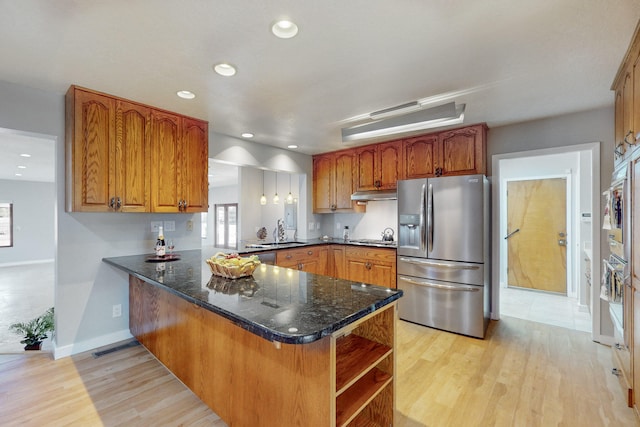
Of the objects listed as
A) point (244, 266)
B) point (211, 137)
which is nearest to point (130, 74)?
point (211, 137)

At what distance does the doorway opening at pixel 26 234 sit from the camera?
151 inches

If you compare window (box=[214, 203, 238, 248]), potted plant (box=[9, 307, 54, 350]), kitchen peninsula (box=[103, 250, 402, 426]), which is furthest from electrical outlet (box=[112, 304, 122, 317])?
window (box=[214, 203, 238, 248])

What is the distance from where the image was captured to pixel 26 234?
7.98 m

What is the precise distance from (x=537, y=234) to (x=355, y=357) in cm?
490

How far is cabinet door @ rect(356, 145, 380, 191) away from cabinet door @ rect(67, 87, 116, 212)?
121 inches

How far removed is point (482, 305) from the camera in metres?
3.03

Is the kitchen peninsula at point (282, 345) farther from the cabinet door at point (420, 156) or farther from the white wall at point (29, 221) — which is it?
the white wall at point (29, 221)

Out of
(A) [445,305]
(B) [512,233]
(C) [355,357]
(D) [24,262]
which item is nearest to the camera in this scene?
(C) [355,357]

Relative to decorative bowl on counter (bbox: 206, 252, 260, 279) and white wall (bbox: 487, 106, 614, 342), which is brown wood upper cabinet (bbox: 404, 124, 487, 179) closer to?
white wall (bbox: 487, 106, 614, 342)

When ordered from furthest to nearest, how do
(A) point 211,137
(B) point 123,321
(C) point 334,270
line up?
(C) point 334,270
(A) point 211,137
(B) point 123,321

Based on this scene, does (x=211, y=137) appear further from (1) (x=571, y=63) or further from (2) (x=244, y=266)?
(1) (x=571, y=63)

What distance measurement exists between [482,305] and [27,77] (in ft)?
14.9

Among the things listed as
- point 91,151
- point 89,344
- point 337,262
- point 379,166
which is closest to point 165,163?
point 91,151

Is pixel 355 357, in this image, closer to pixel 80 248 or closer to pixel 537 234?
pixel 80 248
